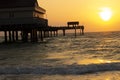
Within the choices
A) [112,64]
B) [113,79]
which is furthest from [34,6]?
[113,79]

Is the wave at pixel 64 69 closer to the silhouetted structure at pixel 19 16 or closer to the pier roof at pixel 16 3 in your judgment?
the silhouetted structure at pixel 19 16

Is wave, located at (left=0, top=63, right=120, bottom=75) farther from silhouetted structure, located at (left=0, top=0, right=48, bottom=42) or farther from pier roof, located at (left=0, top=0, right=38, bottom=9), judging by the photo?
pier roof, located at (left=0, top=0, right=38, bottom=9)

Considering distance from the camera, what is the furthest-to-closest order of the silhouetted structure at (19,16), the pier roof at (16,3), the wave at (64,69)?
the pier roof at (16,3) → the silhouetted structure at (19,16) → the wave at (64,69)

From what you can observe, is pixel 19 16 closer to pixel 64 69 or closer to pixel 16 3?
pixel 16 3

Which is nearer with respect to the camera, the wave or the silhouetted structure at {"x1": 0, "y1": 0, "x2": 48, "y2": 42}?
the wave

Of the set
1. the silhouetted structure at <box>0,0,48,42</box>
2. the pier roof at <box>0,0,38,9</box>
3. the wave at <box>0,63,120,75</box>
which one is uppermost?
the pier roof at <box>0,0,38,9</box>

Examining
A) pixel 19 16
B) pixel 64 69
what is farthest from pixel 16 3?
pixel 64 69

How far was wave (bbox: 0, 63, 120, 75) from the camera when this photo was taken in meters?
23.6

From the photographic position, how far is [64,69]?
2434 cm

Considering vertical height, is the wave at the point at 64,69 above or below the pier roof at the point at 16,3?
below

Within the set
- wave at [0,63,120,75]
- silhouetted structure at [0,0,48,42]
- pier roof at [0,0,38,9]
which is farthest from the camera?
pier roof at [0,0,38,9]

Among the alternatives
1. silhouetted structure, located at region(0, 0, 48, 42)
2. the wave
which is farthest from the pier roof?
the wave

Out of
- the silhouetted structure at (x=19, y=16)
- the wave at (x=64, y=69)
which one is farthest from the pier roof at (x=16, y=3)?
the wave at (x=64, y=69)

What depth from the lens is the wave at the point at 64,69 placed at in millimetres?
23594
